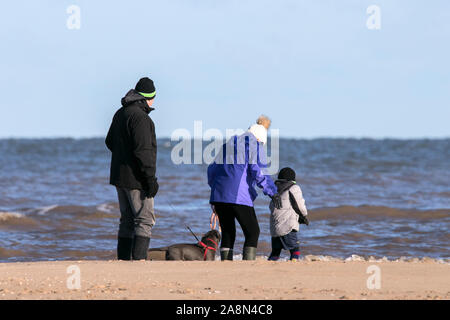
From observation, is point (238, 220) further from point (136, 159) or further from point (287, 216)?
point (136, 159)

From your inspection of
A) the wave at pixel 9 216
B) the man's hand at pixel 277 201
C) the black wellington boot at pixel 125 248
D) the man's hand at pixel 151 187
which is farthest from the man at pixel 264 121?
the wave at pixel 9 216

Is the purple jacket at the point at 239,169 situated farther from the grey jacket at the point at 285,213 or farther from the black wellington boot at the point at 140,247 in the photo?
the grey jacket at the point at 285,213

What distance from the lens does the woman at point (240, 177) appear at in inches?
285

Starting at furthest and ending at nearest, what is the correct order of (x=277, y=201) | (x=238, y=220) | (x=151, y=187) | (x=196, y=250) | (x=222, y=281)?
(x=196, y=250) < (x=277, y=201) < (x=238, y=220) < (x=151, y=187) < (x=222, y=281)

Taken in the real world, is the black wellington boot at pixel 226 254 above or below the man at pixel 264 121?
below

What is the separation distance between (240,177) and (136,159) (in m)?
1.06

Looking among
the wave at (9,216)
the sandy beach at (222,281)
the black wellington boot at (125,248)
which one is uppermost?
the black wellington boot at (125,248)

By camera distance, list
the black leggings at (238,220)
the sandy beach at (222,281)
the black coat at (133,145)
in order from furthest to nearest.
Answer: the black leggings at (238,220)
the black coat at (133,145)
the sandy beach at (222,281)

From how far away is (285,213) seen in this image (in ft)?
27.5

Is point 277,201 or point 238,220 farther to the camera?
point 277,201

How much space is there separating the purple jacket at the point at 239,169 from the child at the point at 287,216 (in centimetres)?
111

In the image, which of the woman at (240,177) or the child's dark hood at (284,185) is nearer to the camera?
the woman at (240,177)

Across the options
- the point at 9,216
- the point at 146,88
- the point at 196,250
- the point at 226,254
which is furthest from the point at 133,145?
the point at 9,216
